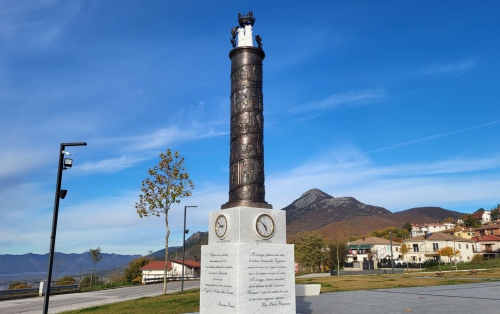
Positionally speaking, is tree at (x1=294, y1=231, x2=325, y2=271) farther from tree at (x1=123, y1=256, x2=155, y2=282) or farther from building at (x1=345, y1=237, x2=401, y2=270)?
tree at (x1=123, y1=256, x2=155, y2=282)

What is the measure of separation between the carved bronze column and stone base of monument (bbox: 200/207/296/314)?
0.62 metres

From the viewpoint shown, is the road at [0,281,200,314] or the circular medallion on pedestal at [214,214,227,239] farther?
the road at [0,281,200,314]

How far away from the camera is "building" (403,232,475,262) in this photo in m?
76.6

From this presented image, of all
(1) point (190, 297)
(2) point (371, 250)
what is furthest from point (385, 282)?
(2) point (371, 250)

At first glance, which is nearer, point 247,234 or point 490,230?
point 247,234

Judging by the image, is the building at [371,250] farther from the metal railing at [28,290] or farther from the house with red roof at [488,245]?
the metal railing at [28,290]

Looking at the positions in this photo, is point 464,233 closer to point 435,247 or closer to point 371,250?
point 435,247

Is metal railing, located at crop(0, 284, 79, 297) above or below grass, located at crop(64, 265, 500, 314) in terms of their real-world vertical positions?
below

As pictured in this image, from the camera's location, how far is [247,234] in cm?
1030

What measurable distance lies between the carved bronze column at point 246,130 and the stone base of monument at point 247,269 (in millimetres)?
621

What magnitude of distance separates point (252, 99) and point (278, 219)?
3.61 m

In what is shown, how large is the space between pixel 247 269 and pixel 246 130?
392 centimetres

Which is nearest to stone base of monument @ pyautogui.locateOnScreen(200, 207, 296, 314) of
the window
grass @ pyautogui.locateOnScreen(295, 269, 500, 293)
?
grass @ pyautogui.locateOnScreen(295, 269, 500, 293)

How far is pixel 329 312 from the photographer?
13.0 metres
